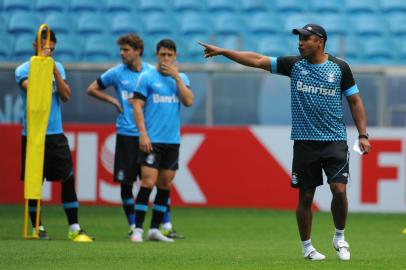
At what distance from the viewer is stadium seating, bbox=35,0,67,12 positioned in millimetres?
19875

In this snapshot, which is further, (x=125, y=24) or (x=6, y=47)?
(x=125, y=24)

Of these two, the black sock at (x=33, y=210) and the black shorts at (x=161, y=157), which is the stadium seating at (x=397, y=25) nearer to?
the black shorts at (x=161, y=157)

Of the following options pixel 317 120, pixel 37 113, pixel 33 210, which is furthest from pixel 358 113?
pixel 33 210

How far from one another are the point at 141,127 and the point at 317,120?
275 cm

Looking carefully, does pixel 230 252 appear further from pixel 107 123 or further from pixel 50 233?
pixel 107 123

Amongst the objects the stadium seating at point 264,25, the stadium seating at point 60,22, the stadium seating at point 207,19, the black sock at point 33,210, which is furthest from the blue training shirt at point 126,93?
the stadium seating at point 264,25

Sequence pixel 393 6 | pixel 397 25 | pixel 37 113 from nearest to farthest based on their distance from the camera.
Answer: pixel 37 113 → pixel 397 25 → pixel 393 6

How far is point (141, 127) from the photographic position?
11281 millimetres

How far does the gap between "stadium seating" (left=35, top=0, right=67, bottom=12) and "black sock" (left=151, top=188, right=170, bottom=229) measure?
8893 mm

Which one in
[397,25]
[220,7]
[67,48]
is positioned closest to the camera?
[67,48]

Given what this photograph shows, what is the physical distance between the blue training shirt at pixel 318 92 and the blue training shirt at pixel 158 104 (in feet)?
8.54

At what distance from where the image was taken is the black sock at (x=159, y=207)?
1149 cm

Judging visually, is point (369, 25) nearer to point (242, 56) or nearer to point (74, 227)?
point (74, 227)

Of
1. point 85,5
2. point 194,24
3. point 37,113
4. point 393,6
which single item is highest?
point 393,6
